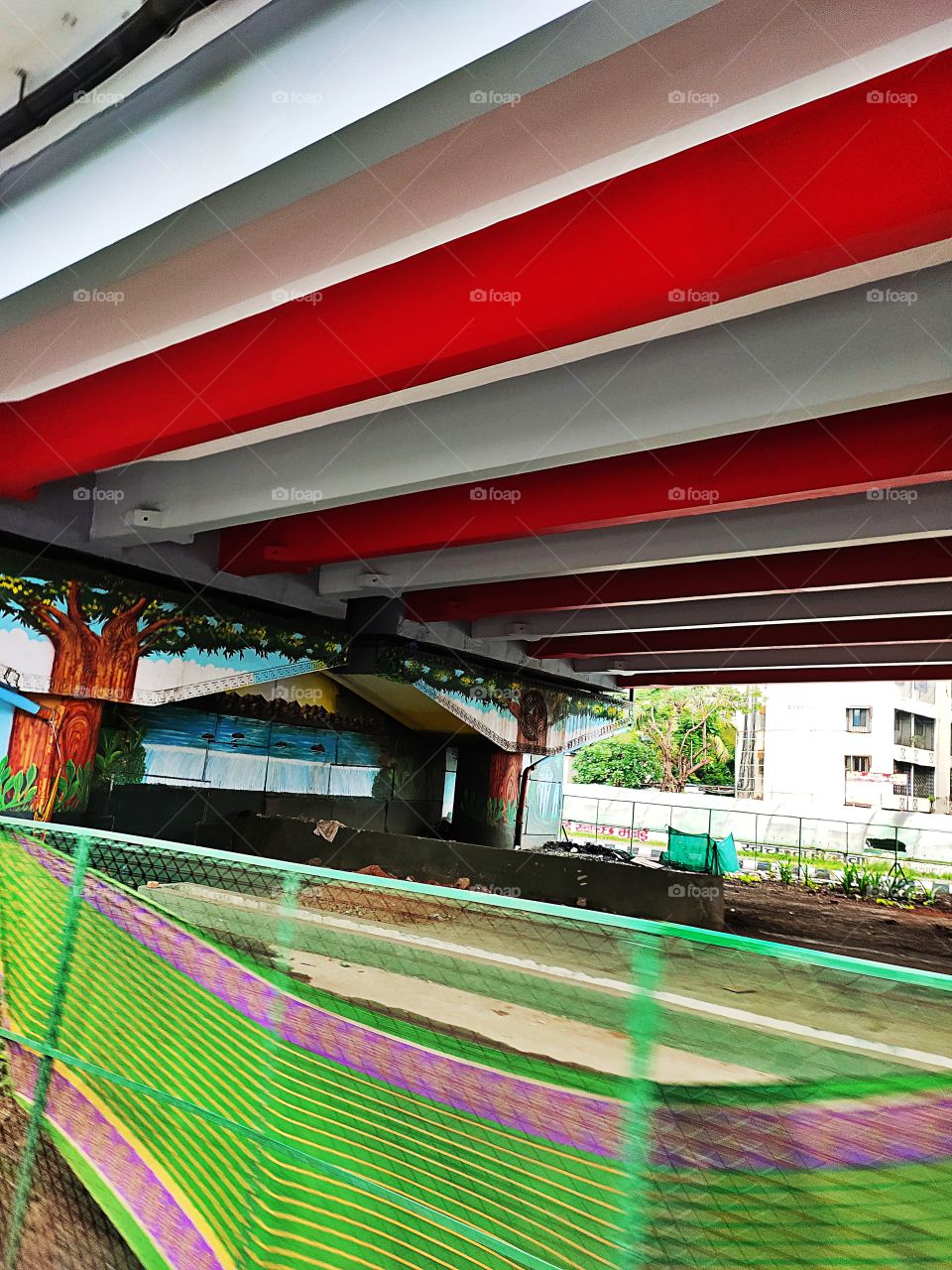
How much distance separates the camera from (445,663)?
15.3m

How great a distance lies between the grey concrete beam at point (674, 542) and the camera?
760 centimetres

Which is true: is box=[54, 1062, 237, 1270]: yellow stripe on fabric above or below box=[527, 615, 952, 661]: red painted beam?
below

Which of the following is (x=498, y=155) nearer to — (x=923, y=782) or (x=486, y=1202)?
(x=486, y=1202)

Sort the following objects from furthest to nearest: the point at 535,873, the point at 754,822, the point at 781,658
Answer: the point at 754,822
the point at 781,658
the point at 535,873

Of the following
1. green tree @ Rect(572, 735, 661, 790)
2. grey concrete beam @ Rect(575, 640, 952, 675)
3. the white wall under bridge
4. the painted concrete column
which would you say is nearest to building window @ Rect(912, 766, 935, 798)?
the white wall under bridge

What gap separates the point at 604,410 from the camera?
611 cm

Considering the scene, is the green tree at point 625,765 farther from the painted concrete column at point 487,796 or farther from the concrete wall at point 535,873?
the concrete wall at point 535,873

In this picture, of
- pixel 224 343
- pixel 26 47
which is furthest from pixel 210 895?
pixel 224 343

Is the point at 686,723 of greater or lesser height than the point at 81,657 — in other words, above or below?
above

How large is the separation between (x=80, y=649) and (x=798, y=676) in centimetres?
1269

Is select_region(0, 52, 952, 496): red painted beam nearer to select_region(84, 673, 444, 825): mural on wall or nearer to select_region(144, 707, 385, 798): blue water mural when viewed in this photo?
select_region(84, 673, 444, 825): mural on wall

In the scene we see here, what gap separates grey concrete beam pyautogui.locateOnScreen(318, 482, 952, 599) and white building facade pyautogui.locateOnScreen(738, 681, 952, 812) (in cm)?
3403

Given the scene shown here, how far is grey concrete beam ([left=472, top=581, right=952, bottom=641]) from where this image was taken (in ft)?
34.3

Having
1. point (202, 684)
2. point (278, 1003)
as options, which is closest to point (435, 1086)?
point (278, 1003)
